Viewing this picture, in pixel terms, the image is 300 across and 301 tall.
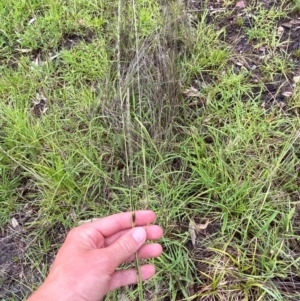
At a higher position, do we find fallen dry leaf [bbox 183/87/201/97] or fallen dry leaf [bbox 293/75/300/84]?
fallen dry leaf [bbox 293/75/300/84]

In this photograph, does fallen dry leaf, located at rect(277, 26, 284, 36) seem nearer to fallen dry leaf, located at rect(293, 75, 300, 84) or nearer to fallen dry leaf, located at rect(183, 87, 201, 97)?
fallen dry leaf, located at rect(293, 75, 300, 84)

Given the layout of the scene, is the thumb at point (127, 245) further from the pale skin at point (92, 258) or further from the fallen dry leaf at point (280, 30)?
the fallen dry leaf at point (280, 30)

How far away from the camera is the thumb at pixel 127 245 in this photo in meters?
1.51

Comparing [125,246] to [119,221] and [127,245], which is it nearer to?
[127,245]

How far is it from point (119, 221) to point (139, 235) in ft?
0.49

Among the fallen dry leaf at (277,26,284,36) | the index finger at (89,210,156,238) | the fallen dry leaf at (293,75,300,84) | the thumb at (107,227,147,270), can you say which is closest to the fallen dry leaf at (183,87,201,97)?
the fallen dry leaf at (293,75,300,84)

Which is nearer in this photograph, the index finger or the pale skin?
the pale skin

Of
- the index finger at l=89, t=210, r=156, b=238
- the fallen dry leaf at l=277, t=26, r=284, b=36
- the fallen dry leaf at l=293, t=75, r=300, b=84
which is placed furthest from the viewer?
the fallen dry leaf at l=277, t=26, r=284, b=36

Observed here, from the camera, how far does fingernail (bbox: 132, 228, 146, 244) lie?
5.16ft

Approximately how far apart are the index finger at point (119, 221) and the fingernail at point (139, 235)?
0.09 meters

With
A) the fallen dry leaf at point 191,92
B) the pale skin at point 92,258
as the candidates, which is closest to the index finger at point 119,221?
the pale skin at point 92,258

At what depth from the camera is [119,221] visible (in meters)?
1.71

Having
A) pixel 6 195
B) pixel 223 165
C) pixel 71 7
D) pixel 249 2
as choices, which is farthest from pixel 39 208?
pixel 249 2

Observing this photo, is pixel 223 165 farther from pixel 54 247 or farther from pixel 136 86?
pixel 54 247
